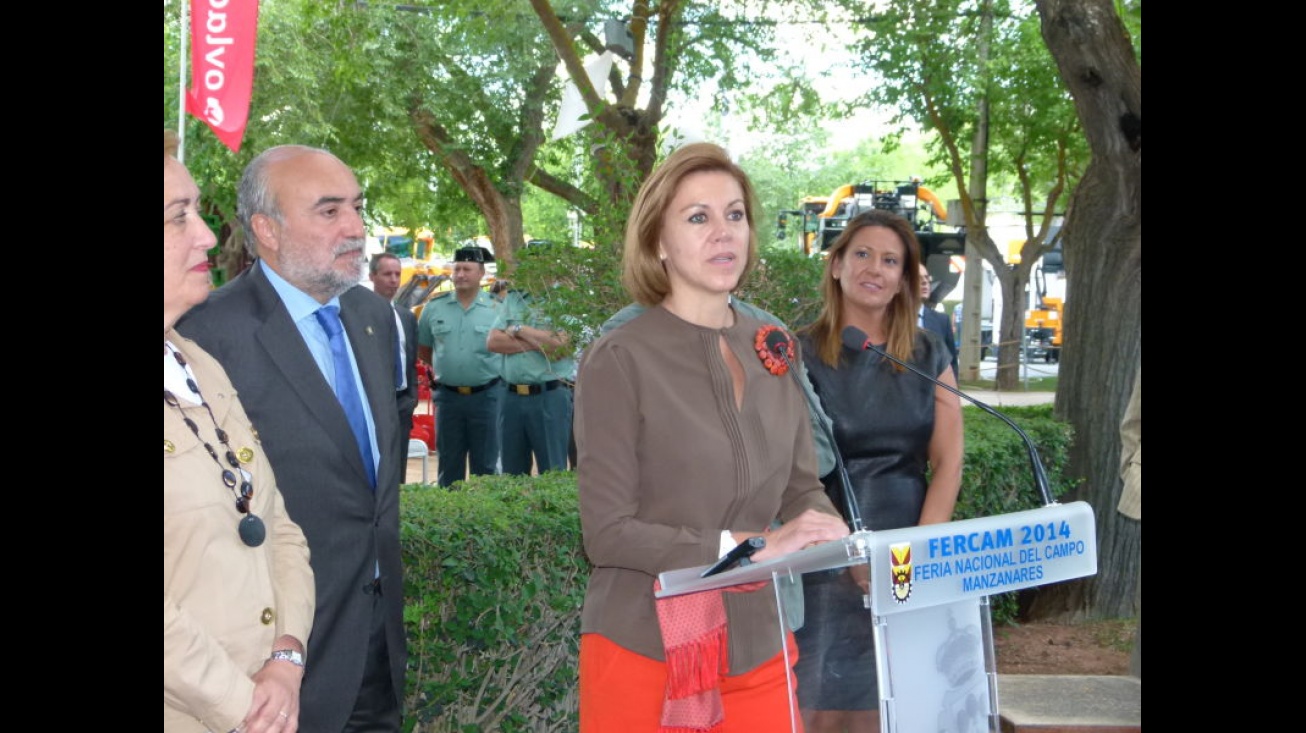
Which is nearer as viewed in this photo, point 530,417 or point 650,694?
point 650,694

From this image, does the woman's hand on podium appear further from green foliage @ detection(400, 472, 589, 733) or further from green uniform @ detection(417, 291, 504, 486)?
green uniform @ detection(417, 291, 504, 486)

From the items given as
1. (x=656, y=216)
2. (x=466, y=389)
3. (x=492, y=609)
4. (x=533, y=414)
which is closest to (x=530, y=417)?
(x=533, y=414)

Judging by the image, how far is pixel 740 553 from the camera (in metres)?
2.48

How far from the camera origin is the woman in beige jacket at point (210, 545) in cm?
238

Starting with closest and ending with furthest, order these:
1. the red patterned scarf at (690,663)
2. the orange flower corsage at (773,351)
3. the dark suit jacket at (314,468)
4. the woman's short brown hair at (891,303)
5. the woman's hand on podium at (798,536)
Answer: the woman's hand on podium at (798,536) < the red patterned scarf at (690,663) < the orange flower corsage at (773,351) < the dark suit jacket at (314,468) < the woman's short brown hair at (891,303)

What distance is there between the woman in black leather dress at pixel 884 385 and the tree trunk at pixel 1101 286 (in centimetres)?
338

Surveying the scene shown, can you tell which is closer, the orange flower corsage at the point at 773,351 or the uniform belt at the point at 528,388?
the orange flower corsage at the point at 773,351

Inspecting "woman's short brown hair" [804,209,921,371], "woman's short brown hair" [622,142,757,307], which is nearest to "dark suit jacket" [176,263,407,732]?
"woman's short brown hair" [622,142,757,307]

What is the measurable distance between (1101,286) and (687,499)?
5.55m

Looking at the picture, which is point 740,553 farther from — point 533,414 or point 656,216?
point 533,414

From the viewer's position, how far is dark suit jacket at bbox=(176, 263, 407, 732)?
10.5 ft

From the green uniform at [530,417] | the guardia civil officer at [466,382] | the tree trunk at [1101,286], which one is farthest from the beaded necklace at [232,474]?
the guardia civil officer at [466,382]

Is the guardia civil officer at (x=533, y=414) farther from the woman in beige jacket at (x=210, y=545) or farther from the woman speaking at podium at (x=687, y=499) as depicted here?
the woman in beige jacket at (x=210, y=545)
